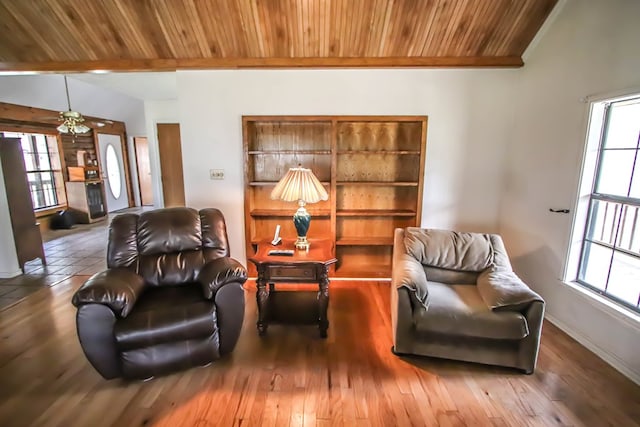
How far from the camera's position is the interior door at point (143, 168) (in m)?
8.19

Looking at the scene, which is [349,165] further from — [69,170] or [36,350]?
[69,170]

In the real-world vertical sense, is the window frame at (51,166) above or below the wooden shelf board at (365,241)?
above

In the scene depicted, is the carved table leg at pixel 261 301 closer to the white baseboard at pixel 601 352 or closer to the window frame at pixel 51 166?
the white baseboard at pixel 601 352

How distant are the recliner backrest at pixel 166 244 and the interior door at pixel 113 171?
6.13m

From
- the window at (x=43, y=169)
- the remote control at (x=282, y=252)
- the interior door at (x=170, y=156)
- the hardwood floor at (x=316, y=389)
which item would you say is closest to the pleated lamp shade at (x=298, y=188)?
the remote control at (x=282, y=252)

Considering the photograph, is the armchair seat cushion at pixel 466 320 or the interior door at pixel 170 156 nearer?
the armchair seat cushion at pixel 466 320

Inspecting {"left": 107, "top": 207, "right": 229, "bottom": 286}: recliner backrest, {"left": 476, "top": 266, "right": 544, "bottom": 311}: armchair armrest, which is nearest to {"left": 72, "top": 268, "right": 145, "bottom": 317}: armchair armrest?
{"left": 107, "top": 207, "right": 229, "bottom": 286}: recliner backrest

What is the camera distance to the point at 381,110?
10.7 feet

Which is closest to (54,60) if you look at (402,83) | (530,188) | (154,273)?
(154,273)

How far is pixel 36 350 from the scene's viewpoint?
2.28 meters

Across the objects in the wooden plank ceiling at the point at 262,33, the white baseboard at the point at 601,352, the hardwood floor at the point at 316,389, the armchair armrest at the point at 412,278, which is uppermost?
the wooden plank ceiling at the point at 262,33

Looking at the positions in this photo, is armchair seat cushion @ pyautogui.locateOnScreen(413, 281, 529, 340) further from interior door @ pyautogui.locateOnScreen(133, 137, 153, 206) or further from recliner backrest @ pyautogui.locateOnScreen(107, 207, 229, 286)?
interior door @ pyautogui.locateOnScreen(133, 137, 153, 206)

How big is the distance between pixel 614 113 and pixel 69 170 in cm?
852

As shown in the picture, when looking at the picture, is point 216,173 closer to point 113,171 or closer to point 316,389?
point 316,389
